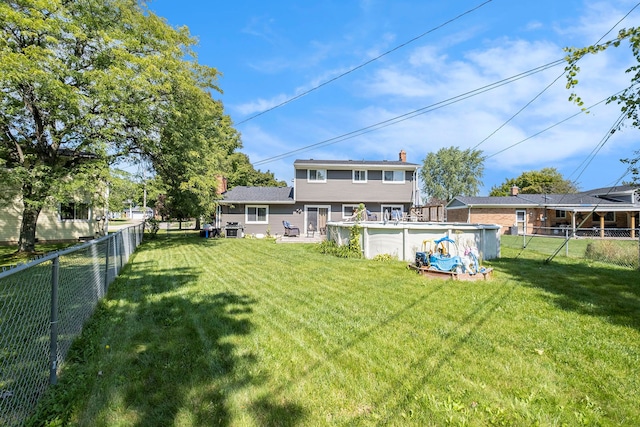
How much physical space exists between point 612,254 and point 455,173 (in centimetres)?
4017

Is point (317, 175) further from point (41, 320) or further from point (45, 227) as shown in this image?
point (41, 320)

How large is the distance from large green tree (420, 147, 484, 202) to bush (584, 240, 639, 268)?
1492 inches

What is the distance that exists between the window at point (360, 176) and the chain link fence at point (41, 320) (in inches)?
699

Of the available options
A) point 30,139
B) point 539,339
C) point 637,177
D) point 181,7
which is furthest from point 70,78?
point 637,177

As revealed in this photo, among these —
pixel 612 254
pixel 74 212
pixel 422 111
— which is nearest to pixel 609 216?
pixel 612 254

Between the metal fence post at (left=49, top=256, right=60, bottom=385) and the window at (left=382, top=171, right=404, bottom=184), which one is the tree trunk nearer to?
the metal fence post at (left=49, top=256, right=60, bottom=385)

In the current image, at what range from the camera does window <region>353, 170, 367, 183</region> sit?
21.5 m

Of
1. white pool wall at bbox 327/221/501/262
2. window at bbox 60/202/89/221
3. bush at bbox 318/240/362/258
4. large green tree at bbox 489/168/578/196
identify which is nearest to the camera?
white pool wall at bbox 327/221/501/262

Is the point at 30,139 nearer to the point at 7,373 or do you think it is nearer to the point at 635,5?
the point at 7,373

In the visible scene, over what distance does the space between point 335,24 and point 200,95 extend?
6906 mm

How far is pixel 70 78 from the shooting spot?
1189 cm

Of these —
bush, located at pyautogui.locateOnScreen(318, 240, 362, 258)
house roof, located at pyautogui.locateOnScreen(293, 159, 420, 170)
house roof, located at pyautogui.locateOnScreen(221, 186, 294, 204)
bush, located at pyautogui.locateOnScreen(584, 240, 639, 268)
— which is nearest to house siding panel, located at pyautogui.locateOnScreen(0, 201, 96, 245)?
house roof, located at pyautogui.locateOnScreen(221, 186, 294, 204)

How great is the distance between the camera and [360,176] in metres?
21.6

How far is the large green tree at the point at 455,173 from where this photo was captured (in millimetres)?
48312
